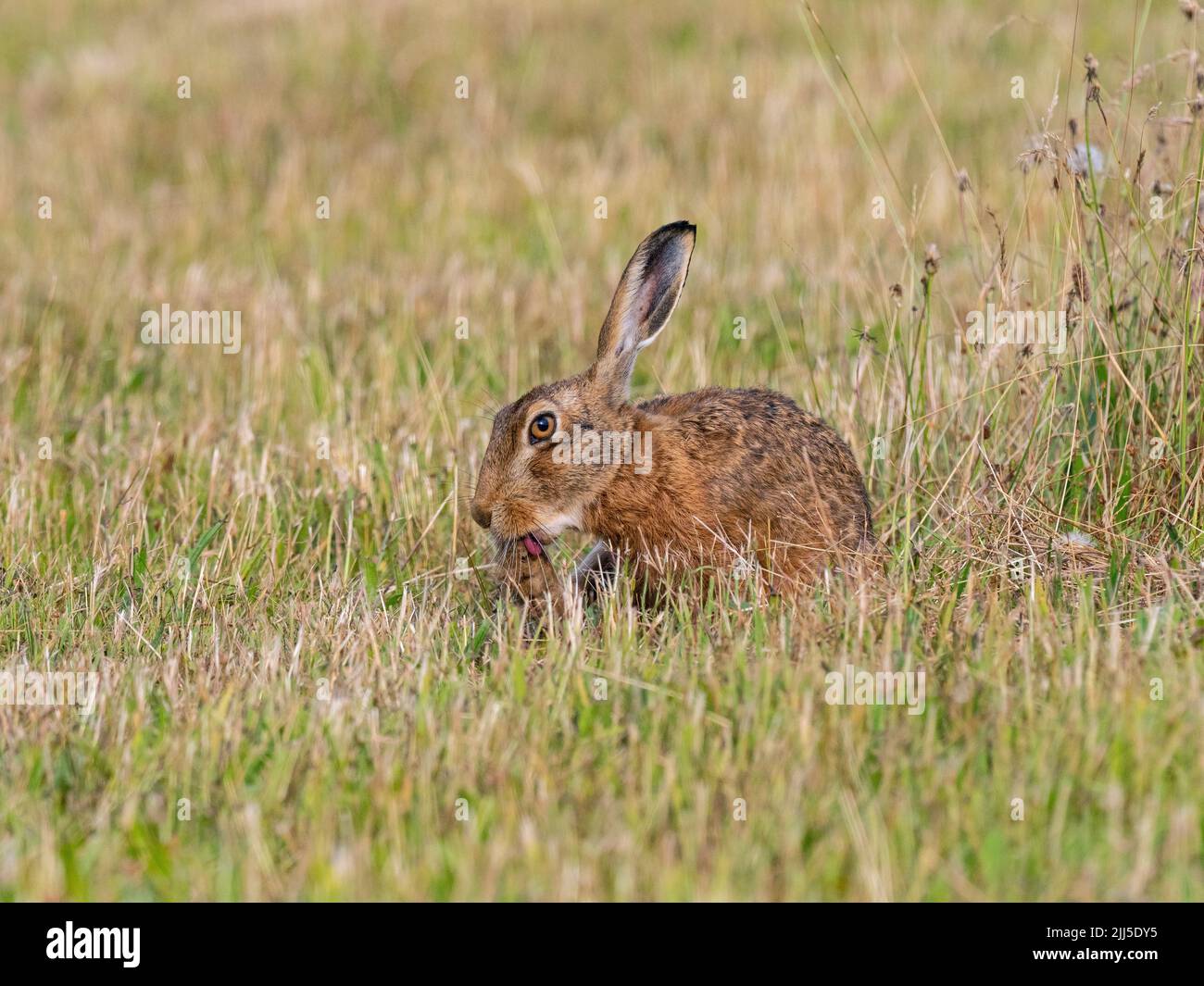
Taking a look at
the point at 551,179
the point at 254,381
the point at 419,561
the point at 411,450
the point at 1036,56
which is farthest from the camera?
the point at 1036,56

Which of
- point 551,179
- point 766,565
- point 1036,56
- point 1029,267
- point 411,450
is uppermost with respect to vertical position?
point 1036,56

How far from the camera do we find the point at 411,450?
20.9ft

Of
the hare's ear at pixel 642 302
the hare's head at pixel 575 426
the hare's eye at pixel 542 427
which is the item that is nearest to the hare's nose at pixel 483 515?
the hare's head at pixel 575 426

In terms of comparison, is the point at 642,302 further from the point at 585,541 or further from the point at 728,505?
the point at 585,541

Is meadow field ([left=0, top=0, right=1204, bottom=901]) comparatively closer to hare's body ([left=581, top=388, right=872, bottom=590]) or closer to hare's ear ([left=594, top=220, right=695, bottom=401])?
hare's body ([left=581, top=388, right=872, bottom=590])

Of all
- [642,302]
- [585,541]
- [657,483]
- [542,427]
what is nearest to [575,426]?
[542,427]

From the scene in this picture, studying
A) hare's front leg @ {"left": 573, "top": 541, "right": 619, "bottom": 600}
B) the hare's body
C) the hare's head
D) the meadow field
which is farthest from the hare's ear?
the meadow field

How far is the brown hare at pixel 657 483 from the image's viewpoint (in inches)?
196

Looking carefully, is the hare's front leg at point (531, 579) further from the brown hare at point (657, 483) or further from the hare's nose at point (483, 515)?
the hare's nose at point (483, 515)

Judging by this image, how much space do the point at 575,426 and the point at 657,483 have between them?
0.32 metres

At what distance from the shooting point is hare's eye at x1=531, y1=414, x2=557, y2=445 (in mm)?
5074

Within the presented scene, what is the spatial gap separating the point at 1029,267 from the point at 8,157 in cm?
789

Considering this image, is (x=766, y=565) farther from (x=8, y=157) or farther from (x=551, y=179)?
(x=8, y=157)
